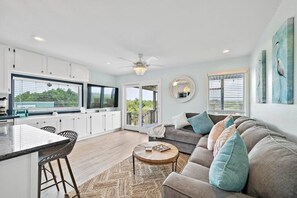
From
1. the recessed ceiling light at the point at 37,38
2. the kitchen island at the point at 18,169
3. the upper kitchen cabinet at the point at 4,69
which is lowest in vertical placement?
the kitchen island at the point at 18,169

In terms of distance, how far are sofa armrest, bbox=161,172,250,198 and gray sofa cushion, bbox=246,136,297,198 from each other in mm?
124

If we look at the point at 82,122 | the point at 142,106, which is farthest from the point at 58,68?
the point at 142,106

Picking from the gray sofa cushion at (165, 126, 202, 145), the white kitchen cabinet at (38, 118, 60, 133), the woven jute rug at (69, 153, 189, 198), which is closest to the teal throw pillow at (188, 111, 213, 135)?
the gray sofa cushion at (165, 126, 202, 145)

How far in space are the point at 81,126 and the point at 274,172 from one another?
180 inches

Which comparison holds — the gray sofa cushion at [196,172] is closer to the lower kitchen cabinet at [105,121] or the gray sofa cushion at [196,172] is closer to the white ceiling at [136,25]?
the white ceiling at [136,25]

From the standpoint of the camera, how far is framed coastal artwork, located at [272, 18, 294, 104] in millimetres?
1354

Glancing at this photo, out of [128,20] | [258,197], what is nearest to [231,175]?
[258,197]

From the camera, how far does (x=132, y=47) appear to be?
3084mm

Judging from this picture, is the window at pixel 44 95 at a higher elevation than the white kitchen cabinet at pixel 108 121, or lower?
higher

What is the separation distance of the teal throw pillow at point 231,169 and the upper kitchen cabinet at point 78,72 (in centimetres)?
453

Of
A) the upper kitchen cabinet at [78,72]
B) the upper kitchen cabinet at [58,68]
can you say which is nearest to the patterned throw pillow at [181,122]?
the upper kitchen cabinet at [78,72]

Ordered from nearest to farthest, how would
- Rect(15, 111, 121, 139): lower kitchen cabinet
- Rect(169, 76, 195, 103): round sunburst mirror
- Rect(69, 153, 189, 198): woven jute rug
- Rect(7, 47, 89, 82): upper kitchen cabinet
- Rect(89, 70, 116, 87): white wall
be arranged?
Rect(69, 153, 189, 198): woven jute rug, Rect(7, 47, 89, 82): upper kitchen cabinet, Rect(15, 111, 121, 139): lower kitchen cabinet, Rect(169, 76, 195, 103): round sunburst mirror, Rect(89, 70, 116, 87): white wall

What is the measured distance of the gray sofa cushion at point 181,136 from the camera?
311 cm

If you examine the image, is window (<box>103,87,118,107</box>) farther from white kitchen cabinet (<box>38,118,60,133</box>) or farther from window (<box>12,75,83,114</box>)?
white kitchen cabinet (<box>38,118,60,133</box>)
